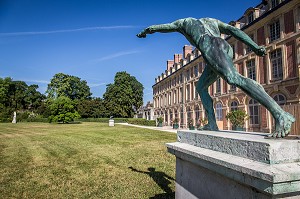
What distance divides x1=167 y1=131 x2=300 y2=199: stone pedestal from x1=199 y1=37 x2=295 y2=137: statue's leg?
6.2 inches

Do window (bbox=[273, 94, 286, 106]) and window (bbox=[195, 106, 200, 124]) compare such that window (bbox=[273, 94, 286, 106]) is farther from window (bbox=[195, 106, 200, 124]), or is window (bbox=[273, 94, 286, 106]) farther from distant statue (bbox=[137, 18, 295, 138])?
distant statue (bbox=[137, 18, 295, 138])

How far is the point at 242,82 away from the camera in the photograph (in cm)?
214

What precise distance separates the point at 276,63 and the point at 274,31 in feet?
8.90

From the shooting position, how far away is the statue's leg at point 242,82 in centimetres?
190

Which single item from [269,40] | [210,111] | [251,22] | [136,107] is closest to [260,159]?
[210,111]

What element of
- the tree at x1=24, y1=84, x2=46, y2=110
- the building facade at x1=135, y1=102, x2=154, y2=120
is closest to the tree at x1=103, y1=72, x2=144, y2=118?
the building facade at x1=135, y1=102, x2=154, y2=120

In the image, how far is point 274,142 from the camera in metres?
1.62

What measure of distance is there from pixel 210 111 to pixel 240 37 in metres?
1.13

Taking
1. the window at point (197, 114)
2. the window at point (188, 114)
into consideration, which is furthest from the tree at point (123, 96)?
the window at point (197, 114)

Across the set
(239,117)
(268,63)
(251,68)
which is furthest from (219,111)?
(268,63)

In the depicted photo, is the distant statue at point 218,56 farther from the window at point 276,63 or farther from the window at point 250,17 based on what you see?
the window at point 250,17

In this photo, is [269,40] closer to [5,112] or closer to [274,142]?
[274,142]

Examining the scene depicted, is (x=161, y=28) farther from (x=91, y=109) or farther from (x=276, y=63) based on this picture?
(x=91, y=109)

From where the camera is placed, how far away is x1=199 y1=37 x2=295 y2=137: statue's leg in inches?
75.0
